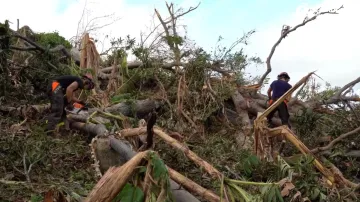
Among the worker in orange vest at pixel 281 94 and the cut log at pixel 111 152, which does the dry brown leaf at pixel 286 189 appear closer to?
the cut log at pixel 111 152

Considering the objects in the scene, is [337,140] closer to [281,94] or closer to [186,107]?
[281,94]

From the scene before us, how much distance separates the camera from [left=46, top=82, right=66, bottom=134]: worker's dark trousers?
22.1 ft

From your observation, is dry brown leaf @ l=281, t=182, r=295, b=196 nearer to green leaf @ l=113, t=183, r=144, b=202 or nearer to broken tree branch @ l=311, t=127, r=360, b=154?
green leaf @ l=113, t=183, r=144, b=202

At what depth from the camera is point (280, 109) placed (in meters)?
7.46

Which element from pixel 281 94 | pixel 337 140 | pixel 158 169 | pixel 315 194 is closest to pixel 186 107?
pixel 281 94

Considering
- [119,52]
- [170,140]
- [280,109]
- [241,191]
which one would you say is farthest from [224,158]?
[119,52]

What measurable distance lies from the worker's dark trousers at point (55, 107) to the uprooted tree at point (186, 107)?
18 centimetres

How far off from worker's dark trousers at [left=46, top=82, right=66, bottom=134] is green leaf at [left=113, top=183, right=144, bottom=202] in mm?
3799

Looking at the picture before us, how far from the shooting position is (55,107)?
270 inches

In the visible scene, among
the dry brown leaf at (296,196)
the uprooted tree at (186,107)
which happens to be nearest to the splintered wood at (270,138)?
the uprooted tree at (186,107)

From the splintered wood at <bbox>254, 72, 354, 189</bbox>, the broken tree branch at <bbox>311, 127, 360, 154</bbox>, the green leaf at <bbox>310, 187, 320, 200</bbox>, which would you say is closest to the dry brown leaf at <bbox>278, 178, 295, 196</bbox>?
the green leaf at <bbox>310, 187, 320, 200</bbox>

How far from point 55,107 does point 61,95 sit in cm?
20

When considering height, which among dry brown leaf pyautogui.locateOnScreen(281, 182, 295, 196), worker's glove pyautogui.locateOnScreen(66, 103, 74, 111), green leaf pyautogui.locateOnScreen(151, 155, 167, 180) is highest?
worker's glove pyautogui.locateOnScreen(66, 103, 74, 111)

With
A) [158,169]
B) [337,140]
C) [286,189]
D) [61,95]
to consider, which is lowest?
[286,189]
